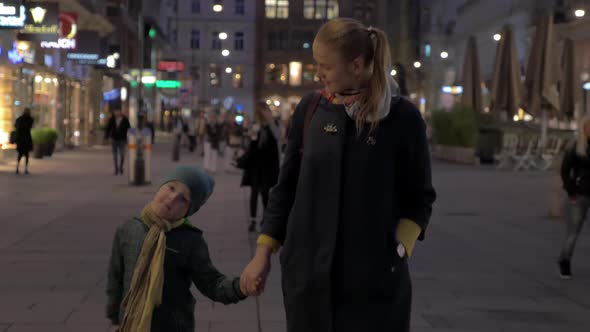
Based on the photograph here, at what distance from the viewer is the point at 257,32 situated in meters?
112

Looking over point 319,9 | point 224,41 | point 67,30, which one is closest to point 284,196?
point 67,30

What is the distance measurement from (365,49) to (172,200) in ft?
3.81

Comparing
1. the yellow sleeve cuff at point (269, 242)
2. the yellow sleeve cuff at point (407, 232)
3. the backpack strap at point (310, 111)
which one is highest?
the backpack strap at point (310, 111)

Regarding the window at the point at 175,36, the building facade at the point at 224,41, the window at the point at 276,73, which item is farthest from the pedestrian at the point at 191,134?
the window at the point at 276,73

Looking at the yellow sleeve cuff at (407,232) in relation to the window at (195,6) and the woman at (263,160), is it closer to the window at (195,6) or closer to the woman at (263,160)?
the woman at (263,160)

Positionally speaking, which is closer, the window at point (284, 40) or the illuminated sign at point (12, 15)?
the illuminated sign at point (12, 15)

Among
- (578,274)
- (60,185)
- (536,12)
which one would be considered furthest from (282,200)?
(536,12)

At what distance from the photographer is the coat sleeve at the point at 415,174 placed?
12.3 feet

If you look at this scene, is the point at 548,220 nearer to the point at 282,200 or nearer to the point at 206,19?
the point at 282,200

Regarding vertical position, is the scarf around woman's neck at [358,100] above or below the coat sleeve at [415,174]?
above

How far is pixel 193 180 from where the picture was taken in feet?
14.5

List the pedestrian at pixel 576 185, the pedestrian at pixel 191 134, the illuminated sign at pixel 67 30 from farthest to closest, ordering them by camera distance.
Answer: the pedestrian at pixel 191 134
the illuminated sign at pixel 67 30
the pedestrian at pixel 576 185

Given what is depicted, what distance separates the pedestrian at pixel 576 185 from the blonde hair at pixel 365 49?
7159mm

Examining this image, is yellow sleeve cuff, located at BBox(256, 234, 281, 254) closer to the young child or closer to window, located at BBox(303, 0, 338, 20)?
the young child
